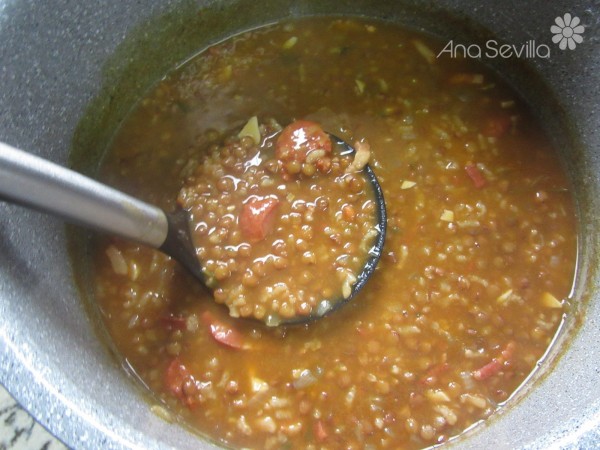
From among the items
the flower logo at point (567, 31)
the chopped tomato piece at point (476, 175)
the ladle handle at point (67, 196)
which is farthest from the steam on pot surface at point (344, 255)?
the ladle handle at point (67, 196)

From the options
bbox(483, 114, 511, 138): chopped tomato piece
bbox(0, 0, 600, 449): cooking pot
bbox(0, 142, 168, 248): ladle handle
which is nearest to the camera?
bbox(0, 142, 168, 248): ladle handle

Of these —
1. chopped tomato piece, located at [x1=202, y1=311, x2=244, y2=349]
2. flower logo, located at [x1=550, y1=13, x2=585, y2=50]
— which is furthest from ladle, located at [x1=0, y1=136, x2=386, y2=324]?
flower logo, located at [x1=550, y1=13, x2=585, y2=50]

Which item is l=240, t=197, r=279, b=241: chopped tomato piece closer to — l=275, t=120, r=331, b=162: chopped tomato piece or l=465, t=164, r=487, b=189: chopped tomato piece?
l=275, t=120, r=331, b=162: chopped tomato piece

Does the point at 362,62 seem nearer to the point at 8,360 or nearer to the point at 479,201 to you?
the point at 479,201

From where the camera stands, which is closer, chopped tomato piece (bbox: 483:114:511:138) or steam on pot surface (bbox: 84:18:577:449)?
steam on pot surface (bbox: 84:18:577:449)

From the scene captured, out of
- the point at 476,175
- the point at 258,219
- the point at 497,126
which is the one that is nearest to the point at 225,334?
the point at 258,219

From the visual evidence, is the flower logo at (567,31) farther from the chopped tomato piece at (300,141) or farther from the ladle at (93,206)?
the ladle at (93,206)
